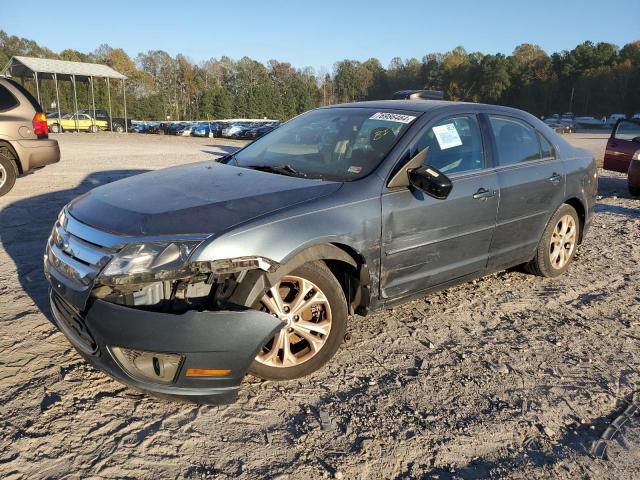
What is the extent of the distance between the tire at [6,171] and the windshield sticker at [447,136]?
6.99 metres

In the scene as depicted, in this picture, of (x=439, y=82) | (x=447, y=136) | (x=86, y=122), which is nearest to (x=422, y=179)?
(x=447, y=136)

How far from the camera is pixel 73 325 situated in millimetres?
2943

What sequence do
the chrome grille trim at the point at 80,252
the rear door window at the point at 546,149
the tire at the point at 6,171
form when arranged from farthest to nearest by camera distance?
the tire at the point at 6,171 → the rear door window at the point at 546,149 → the chrome grille trim at the point at 80,252

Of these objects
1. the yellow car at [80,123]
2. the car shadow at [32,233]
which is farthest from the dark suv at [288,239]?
the yellow car at [80,123]

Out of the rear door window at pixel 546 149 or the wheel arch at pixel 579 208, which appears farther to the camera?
the wheel arch at pixel 579 208

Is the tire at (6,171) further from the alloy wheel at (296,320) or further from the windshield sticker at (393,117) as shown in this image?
the alloy wheel at (296,320)

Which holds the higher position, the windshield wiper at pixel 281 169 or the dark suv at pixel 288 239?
the windshield wiper at pixel 281 169

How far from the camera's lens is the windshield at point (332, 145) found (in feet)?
12.0

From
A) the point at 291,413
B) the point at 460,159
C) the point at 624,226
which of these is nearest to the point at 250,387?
the point at 291,413

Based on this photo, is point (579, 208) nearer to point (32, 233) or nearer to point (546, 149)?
point (546, 149)

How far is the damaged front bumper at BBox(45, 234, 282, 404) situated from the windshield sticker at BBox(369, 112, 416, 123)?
1.93 metres

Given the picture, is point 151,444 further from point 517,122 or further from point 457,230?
point 517,122

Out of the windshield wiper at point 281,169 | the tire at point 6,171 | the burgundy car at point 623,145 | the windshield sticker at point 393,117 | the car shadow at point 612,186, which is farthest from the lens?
the burgundy car at point 623,145

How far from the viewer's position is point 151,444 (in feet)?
8.26
